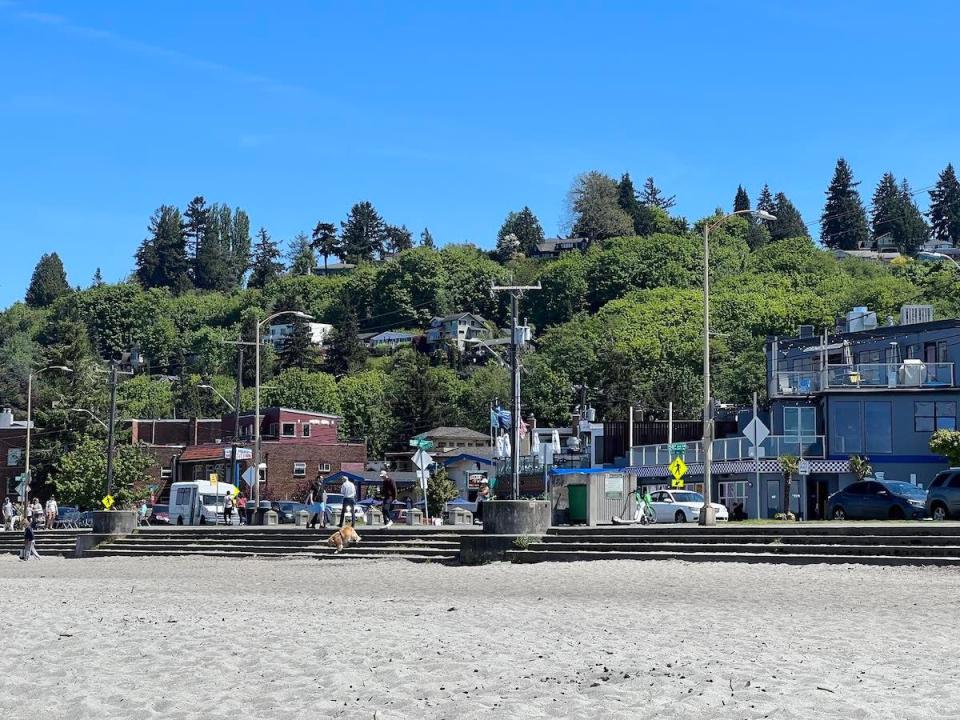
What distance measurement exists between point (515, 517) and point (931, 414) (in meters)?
31.7

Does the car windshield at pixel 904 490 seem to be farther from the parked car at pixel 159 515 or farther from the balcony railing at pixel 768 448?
the parked car at pixel 159 515

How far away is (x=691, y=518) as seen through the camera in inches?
1865

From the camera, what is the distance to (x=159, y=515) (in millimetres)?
72375

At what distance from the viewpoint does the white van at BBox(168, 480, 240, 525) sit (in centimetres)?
6481

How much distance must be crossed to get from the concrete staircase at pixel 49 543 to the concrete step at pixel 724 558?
20.4 meters

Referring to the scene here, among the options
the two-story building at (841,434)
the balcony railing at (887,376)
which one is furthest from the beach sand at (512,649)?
the balcony railing at (887,376)

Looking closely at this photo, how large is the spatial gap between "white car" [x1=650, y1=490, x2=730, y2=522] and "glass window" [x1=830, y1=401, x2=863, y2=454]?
1063 cm

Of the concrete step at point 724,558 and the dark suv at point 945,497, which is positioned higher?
the dark suv at point 945,497

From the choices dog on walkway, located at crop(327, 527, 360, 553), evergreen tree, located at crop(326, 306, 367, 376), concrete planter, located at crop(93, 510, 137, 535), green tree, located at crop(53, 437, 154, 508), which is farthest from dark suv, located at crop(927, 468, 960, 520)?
evergreen tree, located at crop(326, 306, 367, 376)

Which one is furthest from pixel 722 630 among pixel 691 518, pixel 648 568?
pixel 691 518

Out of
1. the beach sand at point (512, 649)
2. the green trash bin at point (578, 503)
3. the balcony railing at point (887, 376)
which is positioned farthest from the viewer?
the balcony railing at point (887, 376)

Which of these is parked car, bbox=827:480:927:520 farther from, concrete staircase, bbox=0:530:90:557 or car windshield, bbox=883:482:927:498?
concrete staircase, bbox=0:530:90:557

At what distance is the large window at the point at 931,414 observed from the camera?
5728cm

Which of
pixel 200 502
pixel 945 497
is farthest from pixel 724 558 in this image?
pixel 200 502
